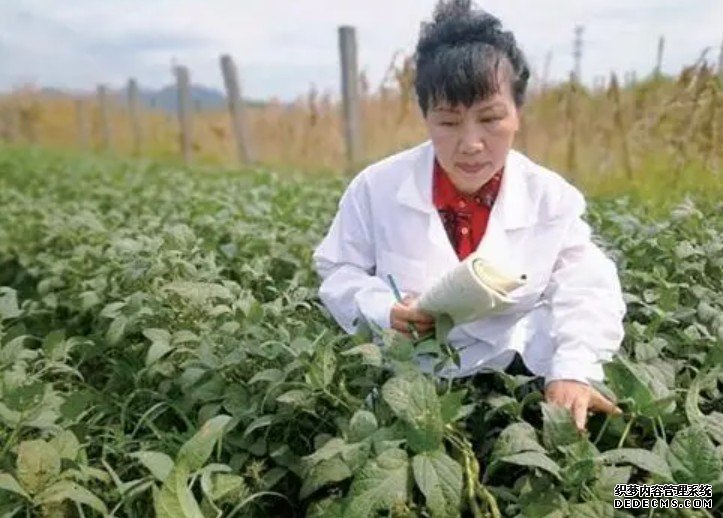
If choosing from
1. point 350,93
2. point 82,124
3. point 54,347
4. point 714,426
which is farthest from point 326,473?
point 82,124

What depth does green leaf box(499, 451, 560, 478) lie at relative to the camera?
1.43 metres

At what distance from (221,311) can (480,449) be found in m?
0.73

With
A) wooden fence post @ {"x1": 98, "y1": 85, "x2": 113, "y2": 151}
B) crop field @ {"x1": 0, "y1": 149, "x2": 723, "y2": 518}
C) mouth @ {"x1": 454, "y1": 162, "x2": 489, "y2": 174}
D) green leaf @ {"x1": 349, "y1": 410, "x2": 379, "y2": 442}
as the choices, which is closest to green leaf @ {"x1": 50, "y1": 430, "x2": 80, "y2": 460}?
crop field @ {"x1": 0, "y1": 149, "x2": 723, "y2": 518}

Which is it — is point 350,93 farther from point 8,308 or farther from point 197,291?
point 197,291

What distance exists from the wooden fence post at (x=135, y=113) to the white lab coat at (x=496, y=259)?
15328 millimetres

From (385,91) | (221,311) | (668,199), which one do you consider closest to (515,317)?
(221,311)

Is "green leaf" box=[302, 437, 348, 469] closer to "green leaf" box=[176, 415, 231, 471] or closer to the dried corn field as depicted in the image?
"green leaf" box=[176, 415, 231, 471]

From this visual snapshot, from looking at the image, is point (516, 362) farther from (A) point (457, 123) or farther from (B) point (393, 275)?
(A) point (457, 123)

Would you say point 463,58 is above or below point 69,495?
above

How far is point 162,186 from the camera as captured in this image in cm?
623

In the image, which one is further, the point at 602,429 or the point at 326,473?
the point at 602,429

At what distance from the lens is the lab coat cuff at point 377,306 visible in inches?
76.2

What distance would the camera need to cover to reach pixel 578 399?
173cm

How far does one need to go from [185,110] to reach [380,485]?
13.4 m
